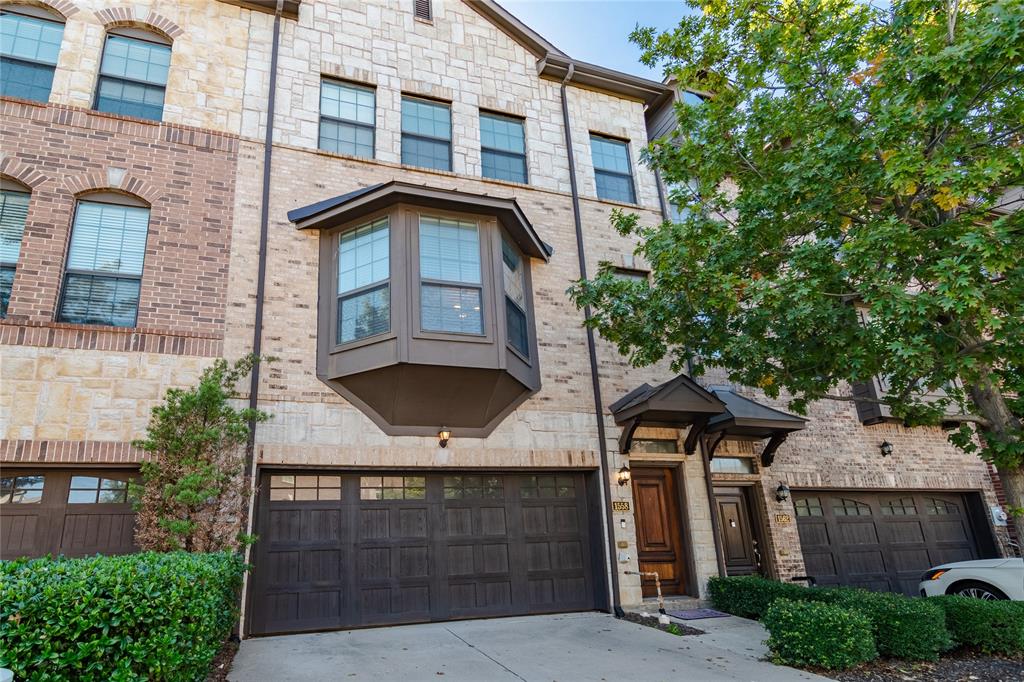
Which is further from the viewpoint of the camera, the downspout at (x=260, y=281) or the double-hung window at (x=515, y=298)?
the double-hung window at (x=515, y=298)

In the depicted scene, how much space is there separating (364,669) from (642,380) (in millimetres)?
6596

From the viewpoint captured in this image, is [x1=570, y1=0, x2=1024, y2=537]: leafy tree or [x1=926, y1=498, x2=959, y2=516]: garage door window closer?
[x1=570, y1=0, x2=1024, y2=537]: leafy tree

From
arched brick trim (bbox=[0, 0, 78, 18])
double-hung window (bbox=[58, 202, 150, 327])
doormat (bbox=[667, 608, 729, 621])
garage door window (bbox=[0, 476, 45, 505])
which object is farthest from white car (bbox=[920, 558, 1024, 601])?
arched brick trim (bbox=[0, 0, 78, 18])

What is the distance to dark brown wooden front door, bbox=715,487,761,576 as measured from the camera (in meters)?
10.7

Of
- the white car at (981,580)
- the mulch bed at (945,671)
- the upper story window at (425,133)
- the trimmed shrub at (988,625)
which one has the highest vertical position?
the upper story window at (425,133)

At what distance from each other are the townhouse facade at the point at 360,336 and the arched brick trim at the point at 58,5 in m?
0.09

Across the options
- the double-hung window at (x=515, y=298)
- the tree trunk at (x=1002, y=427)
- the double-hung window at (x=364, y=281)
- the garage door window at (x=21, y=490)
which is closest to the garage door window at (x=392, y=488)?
the double-hung window at (x=364, y=281)

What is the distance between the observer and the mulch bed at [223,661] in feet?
18.9

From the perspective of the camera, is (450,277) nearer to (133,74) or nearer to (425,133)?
(425,133)

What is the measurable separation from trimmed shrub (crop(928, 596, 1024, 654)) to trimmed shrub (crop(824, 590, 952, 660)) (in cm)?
46

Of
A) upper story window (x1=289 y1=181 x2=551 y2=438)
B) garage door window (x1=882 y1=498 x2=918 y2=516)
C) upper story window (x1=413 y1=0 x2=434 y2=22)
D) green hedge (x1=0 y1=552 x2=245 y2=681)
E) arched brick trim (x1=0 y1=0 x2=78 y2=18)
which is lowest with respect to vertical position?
green hedge (x1=0 y1=552 x2=245 y2=681)

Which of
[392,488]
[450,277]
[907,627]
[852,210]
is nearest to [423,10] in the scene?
[450,277]

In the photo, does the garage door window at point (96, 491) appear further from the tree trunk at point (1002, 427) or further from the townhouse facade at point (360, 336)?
the tree trunk at point (1002, 427)

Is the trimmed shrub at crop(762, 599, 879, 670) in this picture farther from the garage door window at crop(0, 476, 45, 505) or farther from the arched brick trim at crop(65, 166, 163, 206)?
the arched brick trim at crop(65, 166, 163, 206)
